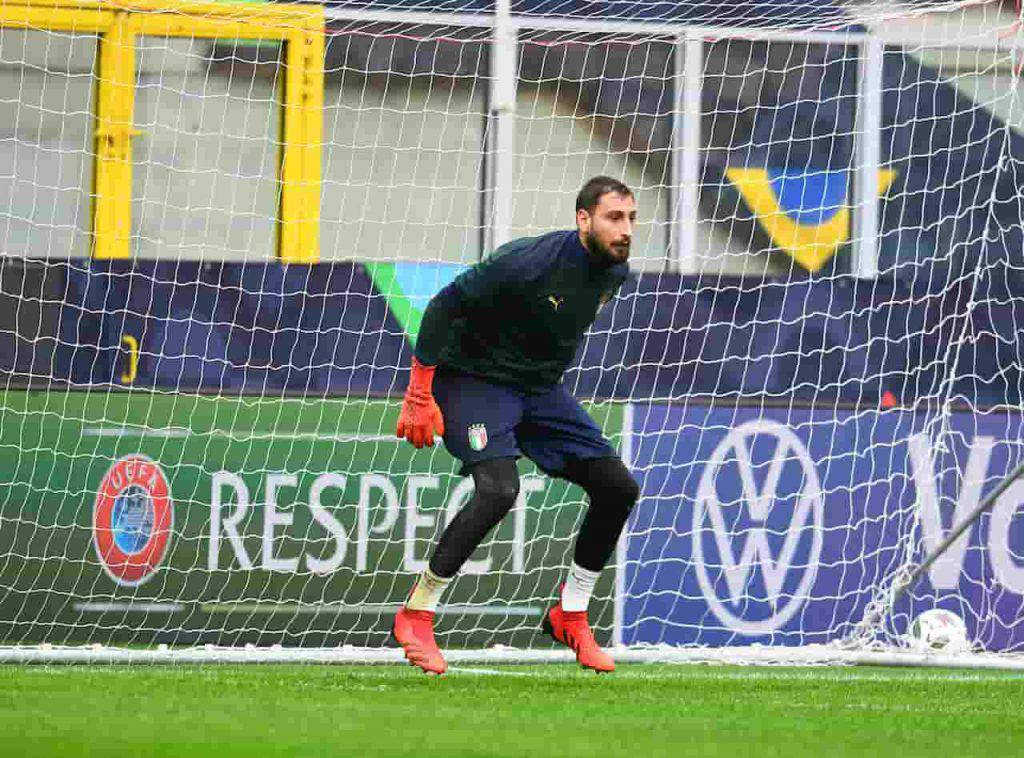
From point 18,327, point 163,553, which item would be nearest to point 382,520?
point 163,553

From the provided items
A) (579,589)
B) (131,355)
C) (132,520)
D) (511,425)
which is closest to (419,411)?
(511,425)

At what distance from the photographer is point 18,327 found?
9.29 metres

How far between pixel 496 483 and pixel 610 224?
37.4 inches

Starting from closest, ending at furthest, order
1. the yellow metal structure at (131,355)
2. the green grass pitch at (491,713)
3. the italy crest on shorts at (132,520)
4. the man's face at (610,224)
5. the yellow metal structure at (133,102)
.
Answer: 1. the green grass pitch at (491,713)
2. the man's face at (610,224)
3. the italy crest on shorts at (132,520)
4. the yellow metal structure at (131,355)
5. the yellow metal structure at (133,102)

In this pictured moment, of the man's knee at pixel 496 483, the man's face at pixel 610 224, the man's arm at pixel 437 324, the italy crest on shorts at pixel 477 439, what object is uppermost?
the man's face at pixel 610 224

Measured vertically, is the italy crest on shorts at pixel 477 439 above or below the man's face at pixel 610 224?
below

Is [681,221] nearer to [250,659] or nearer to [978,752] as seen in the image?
[250,659]

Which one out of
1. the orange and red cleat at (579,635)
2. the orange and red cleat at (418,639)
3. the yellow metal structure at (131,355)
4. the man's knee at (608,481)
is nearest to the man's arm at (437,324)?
the man's knee at (608,481)

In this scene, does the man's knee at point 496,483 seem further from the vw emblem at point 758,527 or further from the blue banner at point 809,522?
the vw emblem at point 758,527

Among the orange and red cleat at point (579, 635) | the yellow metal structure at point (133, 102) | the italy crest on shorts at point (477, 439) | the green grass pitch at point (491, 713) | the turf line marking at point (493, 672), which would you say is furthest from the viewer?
the yellow metal structure at point (133, 102)

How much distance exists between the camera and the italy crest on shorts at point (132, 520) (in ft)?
29.3

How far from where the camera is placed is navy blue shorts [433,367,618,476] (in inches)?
279

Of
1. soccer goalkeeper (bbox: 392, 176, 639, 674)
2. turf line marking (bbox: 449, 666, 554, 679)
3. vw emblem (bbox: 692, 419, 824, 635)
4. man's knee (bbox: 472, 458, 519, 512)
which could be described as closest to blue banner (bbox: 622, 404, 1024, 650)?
vw emblem (bbox: 692, 419, 824, 635)

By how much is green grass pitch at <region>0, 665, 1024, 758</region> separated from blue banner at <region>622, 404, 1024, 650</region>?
51.8 inches
